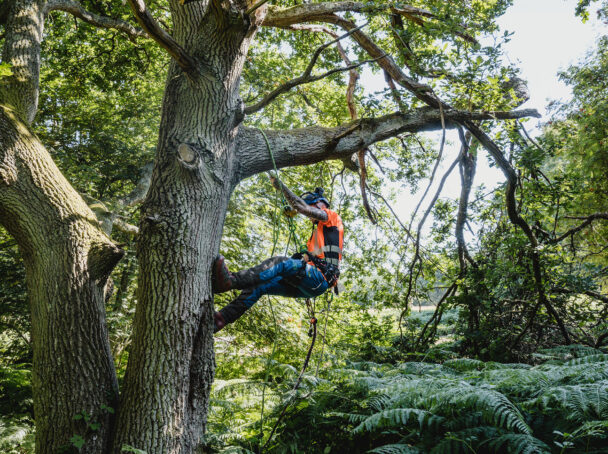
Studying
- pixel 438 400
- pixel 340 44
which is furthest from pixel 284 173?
pixel 438 400

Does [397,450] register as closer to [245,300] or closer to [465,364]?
[245,300]

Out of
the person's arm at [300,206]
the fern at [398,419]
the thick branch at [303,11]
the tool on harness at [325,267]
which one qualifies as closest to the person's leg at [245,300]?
the tool on harness at [325,267]

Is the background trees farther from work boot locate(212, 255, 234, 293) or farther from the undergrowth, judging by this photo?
the undergrowth

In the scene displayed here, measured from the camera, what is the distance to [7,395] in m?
5.25

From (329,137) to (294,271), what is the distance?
1.75 metres

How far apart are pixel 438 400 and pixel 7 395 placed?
581 centimetres

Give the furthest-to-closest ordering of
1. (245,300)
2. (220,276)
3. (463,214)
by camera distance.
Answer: (463,214) → (245,300) → (220,276)

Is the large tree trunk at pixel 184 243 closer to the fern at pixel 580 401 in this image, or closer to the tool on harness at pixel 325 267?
the tool on harness at pixel 325 267

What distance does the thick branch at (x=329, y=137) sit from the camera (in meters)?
3.95

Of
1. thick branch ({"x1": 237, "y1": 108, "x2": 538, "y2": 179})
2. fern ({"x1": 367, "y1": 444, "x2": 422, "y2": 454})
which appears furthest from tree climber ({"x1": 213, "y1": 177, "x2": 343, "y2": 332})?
fern ({"x1": 367, "y1": 444, "x2": 422, "y2": 454})

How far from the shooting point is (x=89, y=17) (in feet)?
19.3

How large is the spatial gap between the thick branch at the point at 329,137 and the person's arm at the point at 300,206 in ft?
0.98

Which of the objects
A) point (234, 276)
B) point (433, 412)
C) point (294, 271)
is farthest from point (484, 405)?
point (234, 276)

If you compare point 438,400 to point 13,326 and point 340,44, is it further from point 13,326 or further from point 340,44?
point 13,326
